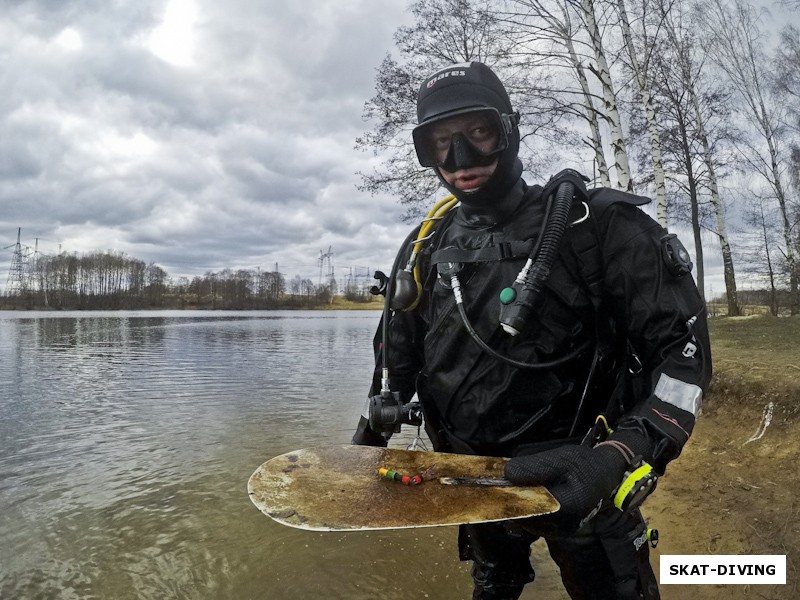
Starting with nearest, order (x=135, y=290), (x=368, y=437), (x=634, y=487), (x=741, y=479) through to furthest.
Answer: (x=634, y=487), (x=368, y=437), (x=741, y=479), (x=135, y=290)

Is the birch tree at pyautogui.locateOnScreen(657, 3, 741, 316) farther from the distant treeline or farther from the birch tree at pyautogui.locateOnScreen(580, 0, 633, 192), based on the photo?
the distant treeline

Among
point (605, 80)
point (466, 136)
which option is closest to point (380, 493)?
point (466, 136)

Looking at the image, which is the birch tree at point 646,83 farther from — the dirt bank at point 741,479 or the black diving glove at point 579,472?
the black diving glove at point 579,472

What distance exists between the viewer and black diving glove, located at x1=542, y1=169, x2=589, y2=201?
6.30 ft

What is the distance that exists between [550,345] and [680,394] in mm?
467

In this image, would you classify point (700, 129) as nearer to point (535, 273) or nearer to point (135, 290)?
point (535, 273)

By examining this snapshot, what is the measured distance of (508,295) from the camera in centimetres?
182

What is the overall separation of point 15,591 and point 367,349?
18956 mm

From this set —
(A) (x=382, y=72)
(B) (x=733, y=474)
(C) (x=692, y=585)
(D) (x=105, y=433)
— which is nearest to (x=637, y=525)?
(C) (x=692, y=585)

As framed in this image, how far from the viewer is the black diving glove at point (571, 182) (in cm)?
192

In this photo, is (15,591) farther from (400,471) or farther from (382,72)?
(382,72)

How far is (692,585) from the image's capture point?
3607mm

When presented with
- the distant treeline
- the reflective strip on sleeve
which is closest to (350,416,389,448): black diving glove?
the reflective strip on sleeve

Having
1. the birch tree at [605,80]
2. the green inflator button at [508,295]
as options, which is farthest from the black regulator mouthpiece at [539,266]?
the birch tree at [605,80]
